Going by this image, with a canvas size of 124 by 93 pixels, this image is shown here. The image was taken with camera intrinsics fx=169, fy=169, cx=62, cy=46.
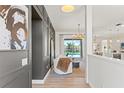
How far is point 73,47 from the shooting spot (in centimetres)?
1656

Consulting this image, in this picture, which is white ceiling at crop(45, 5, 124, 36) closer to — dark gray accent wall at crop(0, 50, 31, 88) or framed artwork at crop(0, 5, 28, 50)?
framed artwork at crop(0, 5, 28, 50)

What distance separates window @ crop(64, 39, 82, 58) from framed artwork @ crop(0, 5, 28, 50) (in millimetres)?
13759

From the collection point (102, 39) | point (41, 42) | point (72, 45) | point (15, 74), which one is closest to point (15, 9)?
point (15, 74)

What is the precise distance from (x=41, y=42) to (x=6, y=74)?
12.2 feet

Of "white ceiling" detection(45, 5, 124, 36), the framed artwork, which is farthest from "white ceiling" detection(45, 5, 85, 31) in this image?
the framed artwork

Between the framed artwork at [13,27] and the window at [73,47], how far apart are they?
13.8m

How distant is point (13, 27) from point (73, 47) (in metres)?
14.4

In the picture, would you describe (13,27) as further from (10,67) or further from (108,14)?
(108,14)

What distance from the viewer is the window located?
1653cm

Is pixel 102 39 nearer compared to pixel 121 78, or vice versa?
pixel 121 78

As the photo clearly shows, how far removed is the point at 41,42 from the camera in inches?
222

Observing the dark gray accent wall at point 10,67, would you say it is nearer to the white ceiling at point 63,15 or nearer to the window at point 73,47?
the white ceiling at point 63,15

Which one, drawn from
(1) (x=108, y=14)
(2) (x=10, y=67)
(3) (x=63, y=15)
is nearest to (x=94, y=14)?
(1) (x=108, y=14)
